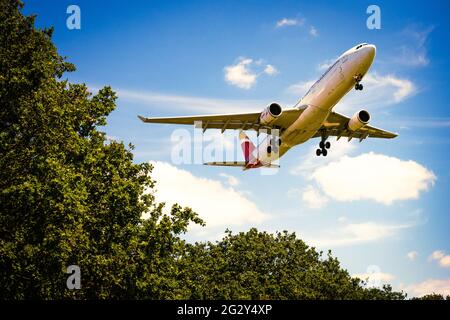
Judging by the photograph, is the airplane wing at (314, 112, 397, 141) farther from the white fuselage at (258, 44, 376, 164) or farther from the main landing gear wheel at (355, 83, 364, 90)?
the main landing gear wheel at (355, 83, 364, 90)

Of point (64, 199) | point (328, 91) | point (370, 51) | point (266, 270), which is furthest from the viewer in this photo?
point (266, 270)

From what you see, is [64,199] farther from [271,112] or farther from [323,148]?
[323,148]

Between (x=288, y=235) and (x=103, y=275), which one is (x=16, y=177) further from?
(x=288, y=235)

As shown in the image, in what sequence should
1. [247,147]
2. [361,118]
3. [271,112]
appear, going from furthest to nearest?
[247,147]
[361,118]
[271,112]

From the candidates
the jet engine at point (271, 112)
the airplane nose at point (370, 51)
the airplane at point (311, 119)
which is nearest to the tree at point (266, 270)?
the airplane at point (311, 119)

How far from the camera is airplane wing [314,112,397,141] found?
33.8 m

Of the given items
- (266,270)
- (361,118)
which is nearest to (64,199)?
(361,118)

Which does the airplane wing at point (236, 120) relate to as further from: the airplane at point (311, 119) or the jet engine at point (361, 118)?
the jet engine at point (361, 118)

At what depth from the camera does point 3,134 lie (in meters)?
20.2

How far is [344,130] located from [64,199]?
23432 millimetres

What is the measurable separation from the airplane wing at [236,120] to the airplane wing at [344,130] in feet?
13.9

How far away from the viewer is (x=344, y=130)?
35.2 m

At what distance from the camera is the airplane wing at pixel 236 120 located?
2983 centimetres

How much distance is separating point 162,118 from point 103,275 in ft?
37.9
